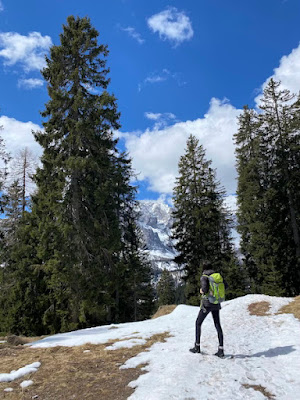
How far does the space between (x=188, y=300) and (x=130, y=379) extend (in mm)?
19252

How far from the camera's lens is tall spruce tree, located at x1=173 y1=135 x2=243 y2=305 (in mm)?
23484

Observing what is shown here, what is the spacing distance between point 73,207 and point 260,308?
10308mm

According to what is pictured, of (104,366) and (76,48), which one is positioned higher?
(76,48)

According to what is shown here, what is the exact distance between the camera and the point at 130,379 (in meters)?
4.77

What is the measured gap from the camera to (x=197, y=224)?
77.2 feet

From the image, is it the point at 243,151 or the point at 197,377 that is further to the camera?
the point at 243,151

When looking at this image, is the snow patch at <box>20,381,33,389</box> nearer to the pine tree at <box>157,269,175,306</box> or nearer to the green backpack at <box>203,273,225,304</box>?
the green backpack at <box>203,273,225,304</box>

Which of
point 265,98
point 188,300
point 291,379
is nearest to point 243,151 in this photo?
point 265,98

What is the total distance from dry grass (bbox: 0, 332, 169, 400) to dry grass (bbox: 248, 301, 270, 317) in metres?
4.26

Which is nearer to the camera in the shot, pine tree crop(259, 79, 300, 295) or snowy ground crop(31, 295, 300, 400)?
snowy ground crop(31, 295, 300, 400)

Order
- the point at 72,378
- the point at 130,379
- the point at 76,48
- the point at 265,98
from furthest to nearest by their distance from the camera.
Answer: the point at 265,98
the point at 76,48
the point at 72,378
the point at 130,379

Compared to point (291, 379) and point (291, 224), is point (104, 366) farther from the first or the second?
point (291, 224)

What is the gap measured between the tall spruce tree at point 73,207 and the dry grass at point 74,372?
24.1 feet

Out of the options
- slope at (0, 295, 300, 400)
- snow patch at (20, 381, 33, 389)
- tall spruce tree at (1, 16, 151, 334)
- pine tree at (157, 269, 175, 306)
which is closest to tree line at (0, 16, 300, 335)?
tall spruce tree at (1, 16, 151, 334)
